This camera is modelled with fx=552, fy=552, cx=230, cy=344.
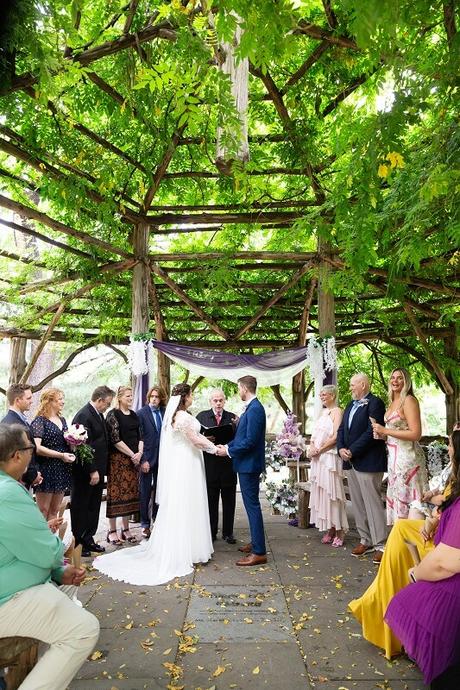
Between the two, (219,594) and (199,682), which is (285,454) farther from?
(199,682)

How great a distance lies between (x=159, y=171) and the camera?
7.16 metres

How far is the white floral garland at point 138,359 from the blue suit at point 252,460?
286 centimetres

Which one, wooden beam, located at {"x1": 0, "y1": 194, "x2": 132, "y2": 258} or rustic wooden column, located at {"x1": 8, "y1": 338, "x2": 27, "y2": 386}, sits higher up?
wooden beam, located at {"x1": 0, "y1": 194, "x2": 132, "y2": 258}

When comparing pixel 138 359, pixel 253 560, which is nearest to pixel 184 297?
pixel 138 359

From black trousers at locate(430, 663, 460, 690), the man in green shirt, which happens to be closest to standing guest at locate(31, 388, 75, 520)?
the man in green shirt

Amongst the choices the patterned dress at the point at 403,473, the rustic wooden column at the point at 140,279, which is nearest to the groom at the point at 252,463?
the patterned dress at the point at 403,473

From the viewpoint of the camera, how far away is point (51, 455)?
5332mm

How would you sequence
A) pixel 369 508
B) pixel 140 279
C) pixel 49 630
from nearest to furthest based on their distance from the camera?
pixel 49 630 → pixel 369 508 → pixel 140 279

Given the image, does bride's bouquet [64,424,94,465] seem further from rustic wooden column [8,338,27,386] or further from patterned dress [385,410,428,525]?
rustic wooden column [8,338,27,386]

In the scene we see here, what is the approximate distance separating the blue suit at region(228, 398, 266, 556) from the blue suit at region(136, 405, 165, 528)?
5.00 ft

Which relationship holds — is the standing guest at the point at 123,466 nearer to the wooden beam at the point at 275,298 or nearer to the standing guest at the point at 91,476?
the standing guest at the point at 91,476

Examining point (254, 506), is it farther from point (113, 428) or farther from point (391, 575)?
point (391, 575)

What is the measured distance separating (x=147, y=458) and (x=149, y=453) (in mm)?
64

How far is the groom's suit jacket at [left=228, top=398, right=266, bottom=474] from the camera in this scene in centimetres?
552
